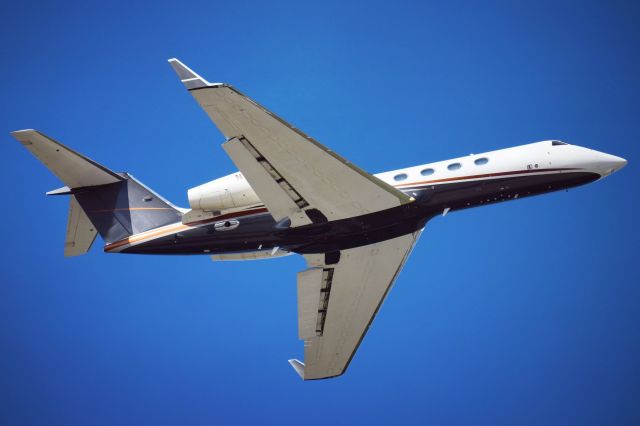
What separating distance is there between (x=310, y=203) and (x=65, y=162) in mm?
5642

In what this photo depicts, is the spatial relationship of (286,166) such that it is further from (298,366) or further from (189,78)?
(298,366)

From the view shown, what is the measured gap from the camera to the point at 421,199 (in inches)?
626

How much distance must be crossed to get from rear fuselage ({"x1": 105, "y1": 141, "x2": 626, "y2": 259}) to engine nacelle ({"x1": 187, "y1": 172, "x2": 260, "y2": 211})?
370mm

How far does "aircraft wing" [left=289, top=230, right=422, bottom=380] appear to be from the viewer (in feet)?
56.2

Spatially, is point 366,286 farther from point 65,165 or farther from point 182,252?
point 65,165

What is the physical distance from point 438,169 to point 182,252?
5.90 m

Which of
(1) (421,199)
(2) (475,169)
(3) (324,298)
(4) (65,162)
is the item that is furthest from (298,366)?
(4) (65,162)

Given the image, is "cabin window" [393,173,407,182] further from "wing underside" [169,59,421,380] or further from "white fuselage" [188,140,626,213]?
"wing underside" [169,59,421,380]

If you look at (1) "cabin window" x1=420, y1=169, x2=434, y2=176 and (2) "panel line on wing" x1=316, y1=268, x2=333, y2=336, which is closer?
(1) "cabin window" x1=420, y1=169, x2=434, y2=176

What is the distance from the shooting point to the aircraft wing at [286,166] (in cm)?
1234

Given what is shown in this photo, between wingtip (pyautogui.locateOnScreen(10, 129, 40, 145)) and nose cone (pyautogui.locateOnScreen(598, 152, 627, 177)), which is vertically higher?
nose cone (pyautogui.locateOnScreen(598, 152, 627, 177))

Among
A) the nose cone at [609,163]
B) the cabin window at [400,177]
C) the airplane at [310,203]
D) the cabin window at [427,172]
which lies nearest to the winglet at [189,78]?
the airplane at [310,203]

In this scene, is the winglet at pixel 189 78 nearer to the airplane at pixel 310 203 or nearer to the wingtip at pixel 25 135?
the airplane at pixel 310 203

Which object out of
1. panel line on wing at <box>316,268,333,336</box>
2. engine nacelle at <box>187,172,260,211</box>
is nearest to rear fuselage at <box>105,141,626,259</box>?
engine nacelle at <box>187,172,260,211</box>
